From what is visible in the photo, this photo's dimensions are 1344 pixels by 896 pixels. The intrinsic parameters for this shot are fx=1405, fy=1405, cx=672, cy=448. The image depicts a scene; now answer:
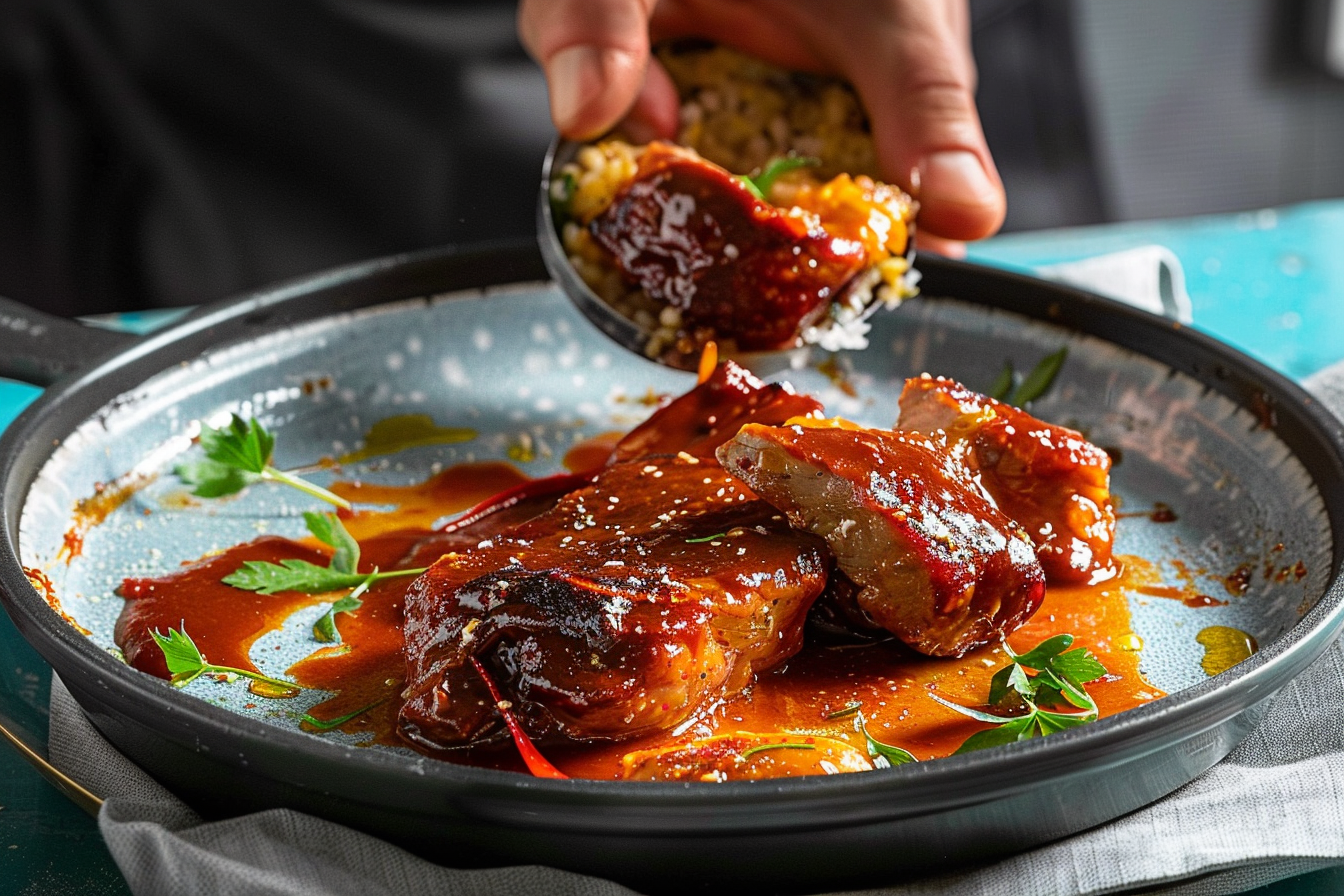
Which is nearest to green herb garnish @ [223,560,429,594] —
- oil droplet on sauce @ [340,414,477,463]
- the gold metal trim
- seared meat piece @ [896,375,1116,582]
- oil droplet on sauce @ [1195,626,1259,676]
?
the gold metal trim

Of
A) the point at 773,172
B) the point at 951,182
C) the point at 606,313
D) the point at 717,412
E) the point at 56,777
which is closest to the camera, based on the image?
the point at 56,777

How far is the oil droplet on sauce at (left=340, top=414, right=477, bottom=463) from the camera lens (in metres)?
2.84

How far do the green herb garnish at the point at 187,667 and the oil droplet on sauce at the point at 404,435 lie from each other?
2.71 ft

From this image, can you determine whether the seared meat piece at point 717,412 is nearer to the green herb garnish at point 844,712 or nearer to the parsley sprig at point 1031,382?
the green herb garnish at point 844,712

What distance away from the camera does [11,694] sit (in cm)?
198

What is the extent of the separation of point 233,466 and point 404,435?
1.28 ft

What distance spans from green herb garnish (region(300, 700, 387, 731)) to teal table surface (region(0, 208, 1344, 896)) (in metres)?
0.35

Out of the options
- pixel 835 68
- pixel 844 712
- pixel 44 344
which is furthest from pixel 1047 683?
pixel 44 344

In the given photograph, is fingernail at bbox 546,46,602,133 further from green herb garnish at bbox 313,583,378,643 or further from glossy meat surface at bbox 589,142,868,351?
green herb garnish at bbox 313,583,378,643

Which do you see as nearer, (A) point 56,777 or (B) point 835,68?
(A) point 56,777

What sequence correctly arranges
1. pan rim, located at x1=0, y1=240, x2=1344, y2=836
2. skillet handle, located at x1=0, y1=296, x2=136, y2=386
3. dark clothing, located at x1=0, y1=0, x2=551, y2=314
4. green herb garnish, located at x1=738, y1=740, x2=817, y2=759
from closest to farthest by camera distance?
pan rim, located at x1=0, y1=240, x2=1344, y2=836 → green herb garnish, located at x1=738, y1=740, x2=817, y2=759 → skillet handle, located at x1=0, y1=296, x2=136, y2=386 → dark clothing, located at x1=0, y1=0, x2=551, y2=314

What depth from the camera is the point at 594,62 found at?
2.74 m

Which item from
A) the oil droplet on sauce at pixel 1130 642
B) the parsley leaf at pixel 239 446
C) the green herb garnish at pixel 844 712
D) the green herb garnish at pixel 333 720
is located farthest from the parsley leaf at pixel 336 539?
the oil droplet on sauce at pixel 1130 642

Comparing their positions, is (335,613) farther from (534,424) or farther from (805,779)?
(805,779)
